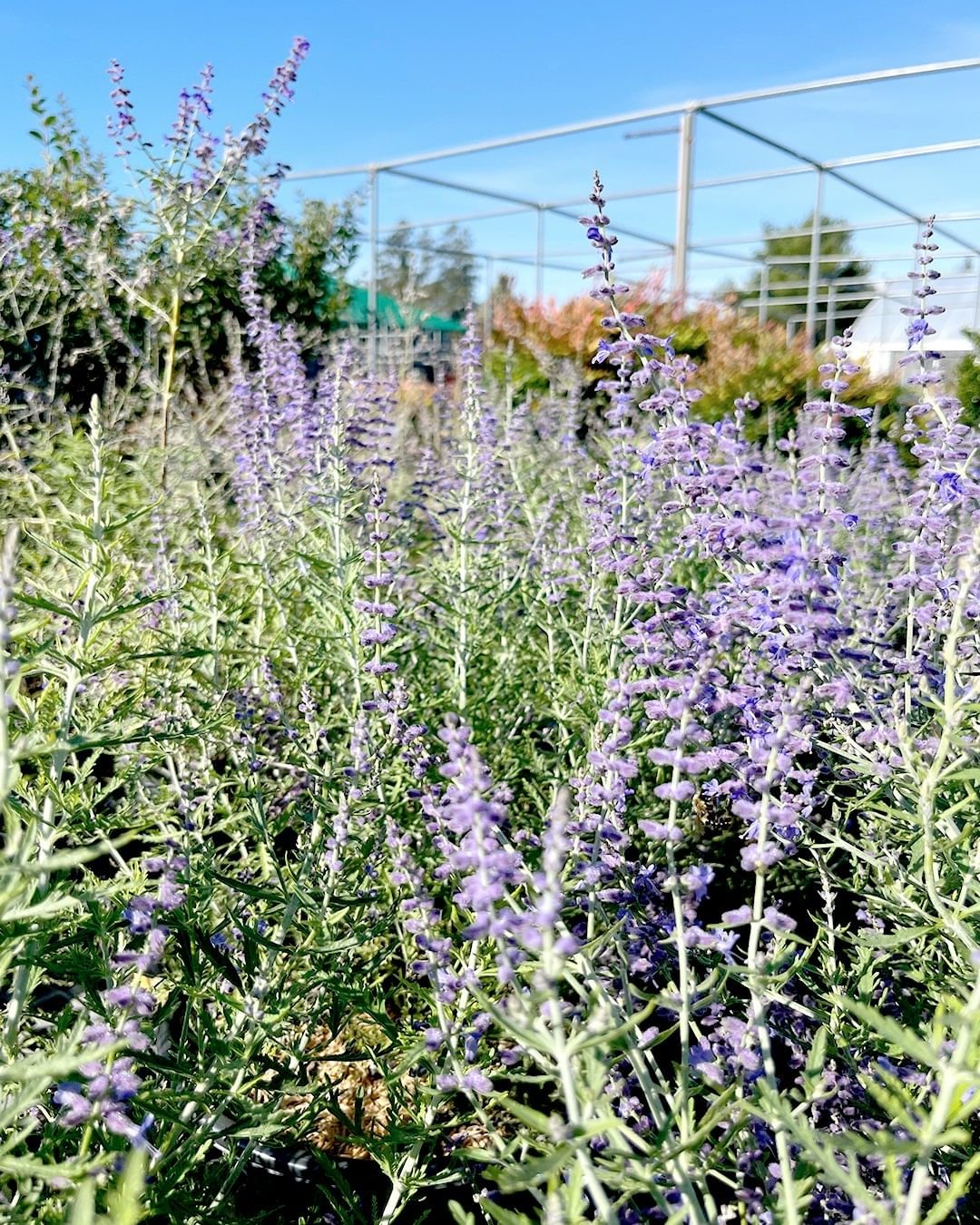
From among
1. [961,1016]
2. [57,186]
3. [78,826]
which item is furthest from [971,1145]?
[57,186]

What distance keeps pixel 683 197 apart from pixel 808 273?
860 inches

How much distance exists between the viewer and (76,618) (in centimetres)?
162

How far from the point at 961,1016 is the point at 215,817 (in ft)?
8.85

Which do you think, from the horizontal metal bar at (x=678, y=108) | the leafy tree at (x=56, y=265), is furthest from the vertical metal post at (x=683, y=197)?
the leafy tree at (x=56, y=265)

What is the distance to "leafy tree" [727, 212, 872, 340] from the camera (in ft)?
58.3

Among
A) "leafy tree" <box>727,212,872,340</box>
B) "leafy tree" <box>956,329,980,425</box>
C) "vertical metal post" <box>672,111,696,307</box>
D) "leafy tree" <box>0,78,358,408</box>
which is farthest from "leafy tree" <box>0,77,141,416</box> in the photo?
"leafy tree" <box>727,212,872,340</box>

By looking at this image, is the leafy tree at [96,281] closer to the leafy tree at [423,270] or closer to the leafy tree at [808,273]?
the leafy tree at [423,270]

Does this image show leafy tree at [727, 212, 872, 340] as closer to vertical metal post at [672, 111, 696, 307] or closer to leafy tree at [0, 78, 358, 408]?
vertical metal post at [672, 111, 696, 307]

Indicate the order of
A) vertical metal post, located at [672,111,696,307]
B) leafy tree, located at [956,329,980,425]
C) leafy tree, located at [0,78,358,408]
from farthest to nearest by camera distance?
vertical metal post, located at [672,111,696,307]
leafy tree, located at [956,329,980,425]
leafy tree, located at [0,78,358,408]

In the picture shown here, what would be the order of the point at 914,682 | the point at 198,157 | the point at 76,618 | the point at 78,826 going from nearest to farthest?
the point at 76,618 → the point at 78,826 → the point at 914,682 → the point at 198,157

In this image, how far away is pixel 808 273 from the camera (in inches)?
1250

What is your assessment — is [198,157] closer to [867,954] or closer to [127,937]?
[127,937]

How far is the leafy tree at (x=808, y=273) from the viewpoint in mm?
17766

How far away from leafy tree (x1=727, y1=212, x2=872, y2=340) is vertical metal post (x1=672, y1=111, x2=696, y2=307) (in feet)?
8.72
